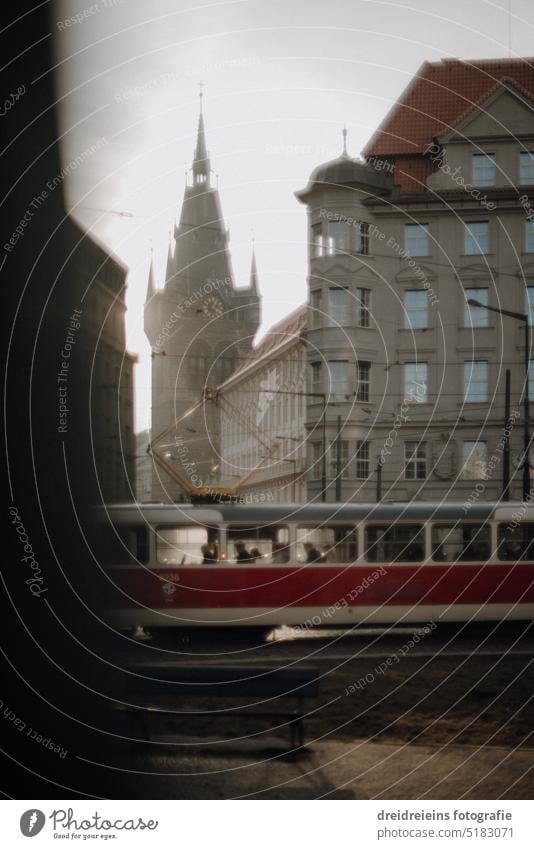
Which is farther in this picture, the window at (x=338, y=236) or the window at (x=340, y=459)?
the window at (x=340, y=459)

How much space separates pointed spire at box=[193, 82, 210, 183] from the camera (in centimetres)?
766

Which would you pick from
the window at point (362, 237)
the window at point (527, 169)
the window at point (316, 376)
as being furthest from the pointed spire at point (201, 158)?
the window at point (316, 376)

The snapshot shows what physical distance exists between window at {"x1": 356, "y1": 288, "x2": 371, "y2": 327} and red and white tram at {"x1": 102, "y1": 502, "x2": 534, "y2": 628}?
3.86 meters

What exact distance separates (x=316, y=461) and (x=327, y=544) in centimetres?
603

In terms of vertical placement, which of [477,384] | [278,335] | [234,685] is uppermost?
[278,335]

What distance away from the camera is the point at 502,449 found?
14.7 m

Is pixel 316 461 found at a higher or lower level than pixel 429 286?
lower

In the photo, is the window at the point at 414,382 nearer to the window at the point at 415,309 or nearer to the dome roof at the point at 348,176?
the window at the point at 415,309

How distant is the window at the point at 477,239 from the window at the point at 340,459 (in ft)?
18.1

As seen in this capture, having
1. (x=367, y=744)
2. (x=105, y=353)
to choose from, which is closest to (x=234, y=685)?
(x=367, y=744)

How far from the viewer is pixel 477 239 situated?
11.5m

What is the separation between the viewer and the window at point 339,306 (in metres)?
15.0

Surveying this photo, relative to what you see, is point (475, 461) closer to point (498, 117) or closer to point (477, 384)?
point (477, 384)

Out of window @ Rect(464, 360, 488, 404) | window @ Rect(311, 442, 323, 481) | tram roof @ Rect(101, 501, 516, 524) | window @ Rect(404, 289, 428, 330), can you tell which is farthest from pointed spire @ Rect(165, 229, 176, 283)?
window @ Rect(311, 442, 323, 481)
